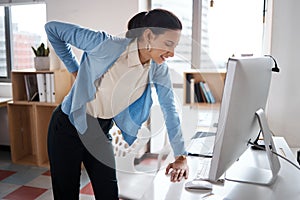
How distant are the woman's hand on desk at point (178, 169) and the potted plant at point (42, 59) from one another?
82.8 inches

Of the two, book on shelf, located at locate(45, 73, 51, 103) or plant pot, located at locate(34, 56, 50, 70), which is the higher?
plant pot, located at locate(34, 56, 50, 70)

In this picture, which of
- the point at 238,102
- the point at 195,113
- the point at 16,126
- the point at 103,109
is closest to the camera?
the point at 238,102

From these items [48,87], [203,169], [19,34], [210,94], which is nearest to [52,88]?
[48,87]

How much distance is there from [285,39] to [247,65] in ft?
5.59

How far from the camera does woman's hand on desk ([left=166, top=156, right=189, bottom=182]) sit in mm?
1222

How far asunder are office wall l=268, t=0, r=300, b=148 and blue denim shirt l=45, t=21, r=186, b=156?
1541mm

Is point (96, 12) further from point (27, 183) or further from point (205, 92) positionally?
point (205, 92)

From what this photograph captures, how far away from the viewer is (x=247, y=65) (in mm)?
951

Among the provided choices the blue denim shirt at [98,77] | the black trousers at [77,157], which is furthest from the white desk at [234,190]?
the black trousers at [77,157]

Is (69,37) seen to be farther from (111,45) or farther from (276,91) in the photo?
(276,91)

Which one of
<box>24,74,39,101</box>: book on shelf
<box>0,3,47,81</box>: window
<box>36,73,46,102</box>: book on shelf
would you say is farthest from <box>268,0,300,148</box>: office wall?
<box>0,3,47,81</box>: window

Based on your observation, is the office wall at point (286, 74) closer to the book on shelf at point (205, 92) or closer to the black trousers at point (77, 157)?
the book on shelf at point (205, 92)

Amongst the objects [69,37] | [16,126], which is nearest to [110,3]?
[16,126]

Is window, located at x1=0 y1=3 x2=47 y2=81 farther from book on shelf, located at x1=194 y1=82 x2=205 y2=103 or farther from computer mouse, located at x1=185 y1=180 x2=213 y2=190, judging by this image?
computer mouse, located at x1=185 y1=180 x2=213 y2=190
